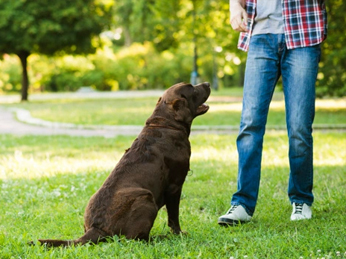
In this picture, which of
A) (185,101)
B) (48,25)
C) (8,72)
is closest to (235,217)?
(185,101)

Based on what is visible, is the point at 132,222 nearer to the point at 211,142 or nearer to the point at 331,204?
the point at 331,204

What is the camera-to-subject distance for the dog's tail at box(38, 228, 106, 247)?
3.49m

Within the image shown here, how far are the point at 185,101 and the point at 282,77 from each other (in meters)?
0.89

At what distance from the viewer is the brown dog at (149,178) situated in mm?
3518

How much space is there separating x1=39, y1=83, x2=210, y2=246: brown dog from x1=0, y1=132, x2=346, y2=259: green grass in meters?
0.12

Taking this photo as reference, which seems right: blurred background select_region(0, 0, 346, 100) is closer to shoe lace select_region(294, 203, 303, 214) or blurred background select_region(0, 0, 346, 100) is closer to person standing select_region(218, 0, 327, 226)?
person standing select_region(218, 0, 327, 226)

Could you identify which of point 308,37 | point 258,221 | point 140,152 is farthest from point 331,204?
point 140,152

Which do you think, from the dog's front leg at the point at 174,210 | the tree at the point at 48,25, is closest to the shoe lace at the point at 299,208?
the dog's front leg at the point at 174,210

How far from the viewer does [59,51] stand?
91.9 ft

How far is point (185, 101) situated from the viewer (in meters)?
4.01

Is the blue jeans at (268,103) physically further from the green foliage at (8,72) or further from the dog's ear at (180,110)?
the green foliage at (8,72)

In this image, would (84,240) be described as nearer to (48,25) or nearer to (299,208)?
(299,208)

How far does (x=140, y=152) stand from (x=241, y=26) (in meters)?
1.34

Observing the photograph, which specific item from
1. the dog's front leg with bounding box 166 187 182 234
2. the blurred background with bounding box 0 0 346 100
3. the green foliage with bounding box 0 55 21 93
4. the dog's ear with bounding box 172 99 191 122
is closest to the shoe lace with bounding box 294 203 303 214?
the dog's front leg with bounding box 166 187 182 234
